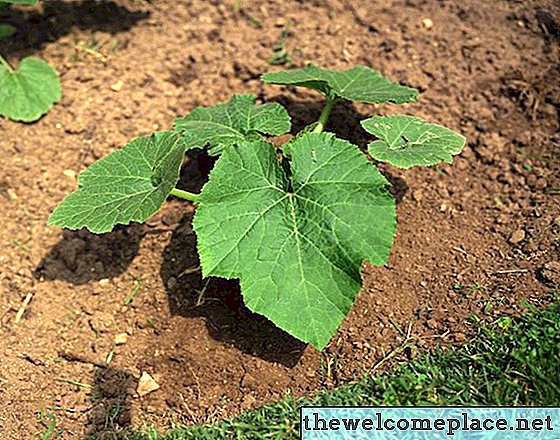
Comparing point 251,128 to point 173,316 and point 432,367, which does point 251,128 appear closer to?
point 173,316

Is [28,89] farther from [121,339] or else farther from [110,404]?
[110,404]

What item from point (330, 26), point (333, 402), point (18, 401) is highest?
point (330, 26)

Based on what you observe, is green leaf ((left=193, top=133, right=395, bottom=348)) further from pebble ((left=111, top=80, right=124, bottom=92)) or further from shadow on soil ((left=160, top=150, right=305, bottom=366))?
pebble ((left=111, top=80, right=124, bottom=92))

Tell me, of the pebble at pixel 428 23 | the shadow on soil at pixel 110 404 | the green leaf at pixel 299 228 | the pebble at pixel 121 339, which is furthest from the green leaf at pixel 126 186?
the pebble at pixel 428 23

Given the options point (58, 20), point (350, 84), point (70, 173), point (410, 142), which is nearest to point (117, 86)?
point (70, 173)

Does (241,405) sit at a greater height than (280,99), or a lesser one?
lesser

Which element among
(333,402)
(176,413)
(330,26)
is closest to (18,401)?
(176,413)
